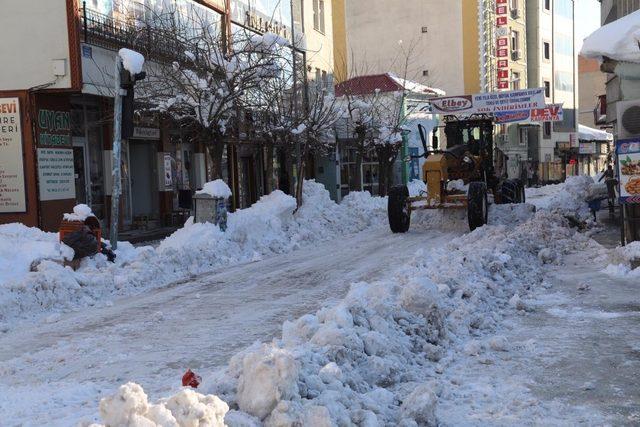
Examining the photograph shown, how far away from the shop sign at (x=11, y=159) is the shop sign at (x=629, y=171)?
1134cm

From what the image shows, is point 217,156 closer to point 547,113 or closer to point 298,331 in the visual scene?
point 298,331

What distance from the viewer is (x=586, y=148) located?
65562 mm

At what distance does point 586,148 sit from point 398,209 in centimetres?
5449

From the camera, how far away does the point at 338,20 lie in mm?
49625

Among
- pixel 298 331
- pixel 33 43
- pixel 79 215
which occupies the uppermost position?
pixel 33 43

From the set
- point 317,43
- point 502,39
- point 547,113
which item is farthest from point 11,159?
point 502,39

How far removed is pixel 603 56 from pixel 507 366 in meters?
7.15

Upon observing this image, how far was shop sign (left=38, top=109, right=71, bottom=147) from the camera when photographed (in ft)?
48.5

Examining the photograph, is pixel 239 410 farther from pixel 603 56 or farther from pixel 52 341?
pixel 603 56

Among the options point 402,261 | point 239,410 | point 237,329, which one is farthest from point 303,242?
point 239,410

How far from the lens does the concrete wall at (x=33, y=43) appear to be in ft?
47.9

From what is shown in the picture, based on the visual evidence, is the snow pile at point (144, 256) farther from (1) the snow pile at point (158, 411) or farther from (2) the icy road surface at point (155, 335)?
(1) the snow pile at point (158, 411)

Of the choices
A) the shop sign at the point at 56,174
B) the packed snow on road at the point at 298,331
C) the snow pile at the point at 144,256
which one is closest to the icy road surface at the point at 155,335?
the packed snow on road at the point at 298,331

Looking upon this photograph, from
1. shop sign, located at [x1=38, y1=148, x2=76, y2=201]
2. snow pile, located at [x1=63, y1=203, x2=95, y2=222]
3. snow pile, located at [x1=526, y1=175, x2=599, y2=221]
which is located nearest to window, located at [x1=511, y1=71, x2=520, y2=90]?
snow pile, located at [x1=526, y1=175, x2=599, y2=221]
